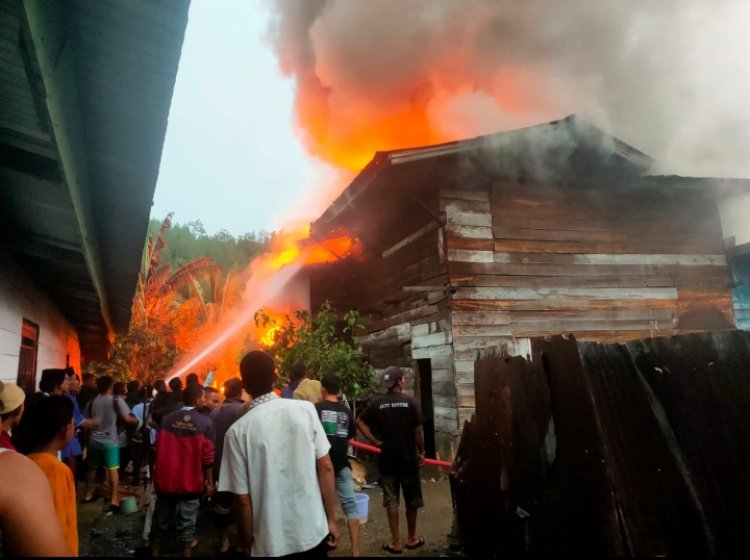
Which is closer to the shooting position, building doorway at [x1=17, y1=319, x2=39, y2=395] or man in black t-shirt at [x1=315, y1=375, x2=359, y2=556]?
man in black t-shirt at [x1=315, y1=375, x2=359, y2=556]

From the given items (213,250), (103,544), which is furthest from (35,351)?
(213,250)

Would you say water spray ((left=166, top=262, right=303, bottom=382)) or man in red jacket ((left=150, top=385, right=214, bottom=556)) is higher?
water spray ((left=166, top=262, right=303, bottom=382))

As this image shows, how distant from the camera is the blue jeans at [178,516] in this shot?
5.07 meters

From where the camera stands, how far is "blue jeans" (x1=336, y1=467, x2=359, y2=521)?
5.21 meters

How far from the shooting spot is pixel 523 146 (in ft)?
28.4

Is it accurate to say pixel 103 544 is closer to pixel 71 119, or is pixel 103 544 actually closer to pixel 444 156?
pixel 71 119

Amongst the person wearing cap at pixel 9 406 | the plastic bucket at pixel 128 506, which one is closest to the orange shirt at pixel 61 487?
the person wearing cap at pixel 9 406

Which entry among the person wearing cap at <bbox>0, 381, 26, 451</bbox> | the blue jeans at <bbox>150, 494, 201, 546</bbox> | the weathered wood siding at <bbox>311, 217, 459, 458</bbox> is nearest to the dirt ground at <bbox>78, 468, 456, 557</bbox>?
the blue jeans at <bbox>150, 494, 201, 546</bbox>

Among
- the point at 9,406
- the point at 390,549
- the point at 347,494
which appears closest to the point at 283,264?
the point at 347,494

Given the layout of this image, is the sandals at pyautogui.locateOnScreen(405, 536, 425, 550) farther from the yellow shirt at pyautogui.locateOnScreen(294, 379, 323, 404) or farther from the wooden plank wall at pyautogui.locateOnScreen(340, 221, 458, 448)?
the wooden plank wall at pyautogui.locateOnScreen(340, 221, 458, 448)

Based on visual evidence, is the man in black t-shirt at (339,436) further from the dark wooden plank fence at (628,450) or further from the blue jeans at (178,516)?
the dark wooden plank fence at (628,450)

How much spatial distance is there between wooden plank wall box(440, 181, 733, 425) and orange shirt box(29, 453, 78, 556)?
6627 mm

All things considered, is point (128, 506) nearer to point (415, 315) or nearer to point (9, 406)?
point (9, 406)

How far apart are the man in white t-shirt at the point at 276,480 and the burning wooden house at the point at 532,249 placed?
5.61m
